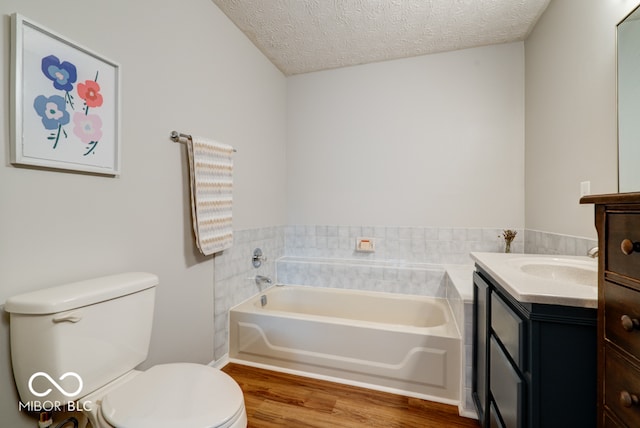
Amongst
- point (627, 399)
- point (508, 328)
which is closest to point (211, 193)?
point (508, 328)

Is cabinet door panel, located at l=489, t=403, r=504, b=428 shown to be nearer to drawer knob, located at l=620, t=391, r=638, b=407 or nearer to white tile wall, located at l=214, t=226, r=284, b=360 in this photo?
drawer knob, located at l=620, t=391, r=638, b=407

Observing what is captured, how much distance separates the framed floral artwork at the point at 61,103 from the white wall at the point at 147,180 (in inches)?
1.5

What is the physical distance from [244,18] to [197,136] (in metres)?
1.04

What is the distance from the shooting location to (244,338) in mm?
2010

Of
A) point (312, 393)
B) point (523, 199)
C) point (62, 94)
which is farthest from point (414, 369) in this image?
point (62, 94)

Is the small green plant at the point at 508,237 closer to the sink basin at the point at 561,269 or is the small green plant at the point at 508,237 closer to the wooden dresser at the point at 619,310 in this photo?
the sink basin at the point at 561,269

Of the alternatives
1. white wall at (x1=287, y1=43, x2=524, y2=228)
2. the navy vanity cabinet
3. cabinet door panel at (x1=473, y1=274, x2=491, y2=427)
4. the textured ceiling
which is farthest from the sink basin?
the textured ceiling

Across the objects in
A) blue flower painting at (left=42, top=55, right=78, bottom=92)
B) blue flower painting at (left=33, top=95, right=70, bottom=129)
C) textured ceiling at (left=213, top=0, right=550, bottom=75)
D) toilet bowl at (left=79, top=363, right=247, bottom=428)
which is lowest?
toilet bowl at (left=79, top=363, right=247, bottom=428)

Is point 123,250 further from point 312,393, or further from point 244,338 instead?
point 312,393

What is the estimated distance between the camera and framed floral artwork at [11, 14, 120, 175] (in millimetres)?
911

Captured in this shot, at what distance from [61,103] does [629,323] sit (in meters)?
1.81

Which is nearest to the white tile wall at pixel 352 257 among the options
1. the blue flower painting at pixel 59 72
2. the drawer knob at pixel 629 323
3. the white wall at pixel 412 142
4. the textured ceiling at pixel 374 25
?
the white wall at pixel 412 142

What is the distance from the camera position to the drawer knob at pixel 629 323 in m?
0.57

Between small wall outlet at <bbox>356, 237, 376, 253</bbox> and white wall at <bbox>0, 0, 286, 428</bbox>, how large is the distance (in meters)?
1.04
